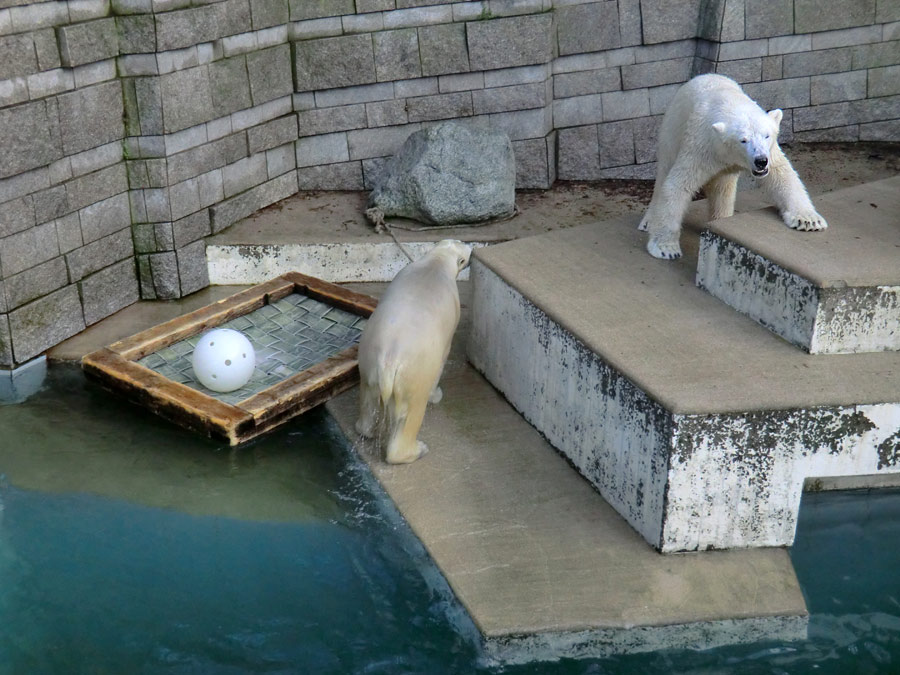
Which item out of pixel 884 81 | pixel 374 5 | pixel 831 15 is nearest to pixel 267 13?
pixel 374 5

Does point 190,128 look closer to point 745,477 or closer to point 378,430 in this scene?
point 378,430

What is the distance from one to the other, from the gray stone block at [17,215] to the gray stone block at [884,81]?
607cm

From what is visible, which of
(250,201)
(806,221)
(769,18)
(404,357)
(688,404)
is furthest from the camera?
(769,18)

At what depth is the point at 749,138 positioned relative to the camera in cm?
478

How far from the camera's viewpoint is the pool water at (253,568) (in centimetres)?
372

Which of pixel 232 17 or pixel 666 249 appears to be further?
pixel 232 17

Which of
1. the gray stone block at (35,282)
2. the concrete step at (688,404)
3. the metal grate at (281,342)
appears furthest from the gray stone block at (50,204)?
the concrete step at (688,404)

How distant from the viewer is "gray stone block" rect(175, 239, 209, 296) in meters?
6.27

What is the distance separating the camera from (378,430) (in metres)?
4.84

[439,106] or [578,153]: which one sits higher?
[439,106]

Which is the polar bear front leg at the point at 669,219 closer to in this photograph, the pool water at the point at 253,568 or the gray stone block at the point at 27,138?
the pool water at the point at 253,568

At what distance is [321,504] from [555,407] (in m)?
1.18

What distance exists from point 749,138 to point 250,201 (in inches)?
136

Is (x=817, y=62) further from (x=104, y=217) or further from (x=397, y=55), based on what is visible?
(x=104, y=217)
